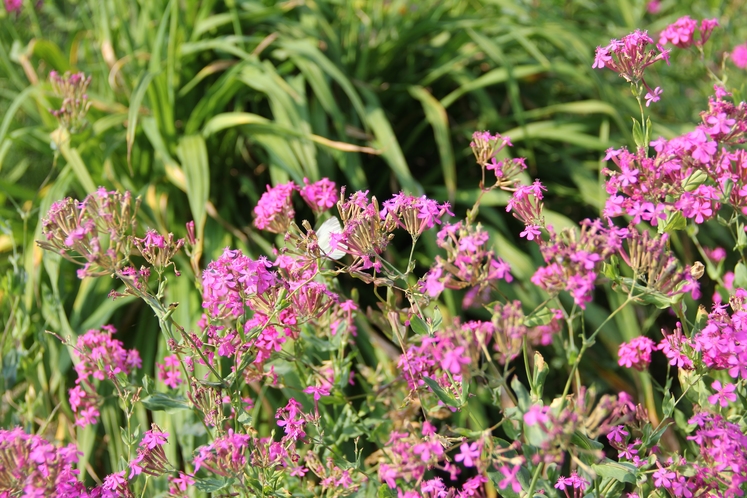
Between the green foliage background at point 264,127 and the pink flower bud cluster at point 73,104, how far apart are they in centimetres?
23

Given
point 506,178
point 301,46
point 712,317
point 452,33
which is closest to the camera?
point 712,317

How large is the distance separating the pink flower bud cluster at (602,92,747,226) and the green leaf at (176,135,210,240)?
3.19ft

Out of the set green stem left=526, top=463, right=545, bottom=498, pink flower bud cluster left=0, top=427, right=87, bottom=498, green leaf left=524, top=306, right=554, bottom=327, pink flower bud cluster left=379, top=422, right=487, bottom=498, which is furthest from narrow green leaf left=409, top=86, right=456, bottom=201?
pink flower bud cluster left=0, top=427, right=87, bottom=498

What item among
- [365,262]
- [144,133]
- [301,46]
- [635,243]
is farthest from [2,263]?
[635,243]

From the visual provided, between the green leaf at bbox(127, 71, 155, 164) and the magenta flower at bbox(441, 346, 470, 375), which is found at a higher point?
the green leaf at bbox(127, 71, 155, 164)

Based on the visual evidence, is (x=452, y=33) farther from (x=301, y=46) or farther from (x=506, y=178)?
(x=506, y=178)

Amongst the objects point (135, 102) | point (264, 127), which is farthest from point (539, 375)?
point (135, 102)

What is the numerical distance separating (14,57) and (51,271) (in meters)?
1.04

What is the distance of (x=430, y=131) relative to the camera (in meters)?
2.61

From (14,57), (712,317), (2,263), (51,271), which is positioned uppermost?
(14,57)

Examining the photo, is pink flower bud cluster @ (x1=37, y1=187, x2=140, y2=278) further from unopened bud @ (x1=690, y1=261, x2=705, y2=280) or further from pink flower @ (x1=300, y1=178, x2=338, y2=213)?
unopened bud @ (x1=690, y1=261, x2=705, y2=280)

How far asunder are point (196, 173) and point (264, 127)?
0.83ft

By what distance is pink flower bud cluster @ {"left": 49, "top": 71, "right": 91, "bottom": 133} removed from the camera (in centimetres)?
153

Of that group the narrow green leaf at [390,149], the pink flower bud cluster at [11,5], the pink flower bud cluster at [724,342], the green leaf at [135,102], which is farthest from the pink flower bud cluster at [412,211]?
the pink flower bud cluster at [11,5]
